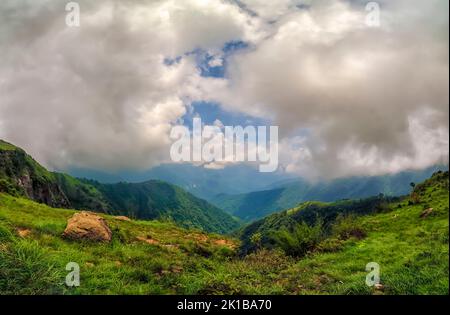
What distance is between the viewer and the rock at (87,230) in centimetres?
1351

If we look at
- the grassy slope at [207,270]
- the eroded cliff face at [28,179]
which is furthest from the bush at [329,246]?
the eroded cliff face at [28,179]

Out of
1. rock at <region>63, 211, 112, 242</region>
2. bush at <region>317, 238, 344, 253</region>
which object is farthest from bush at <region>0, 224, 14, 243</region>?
bush at <region>317, 238, 344, 253</region>

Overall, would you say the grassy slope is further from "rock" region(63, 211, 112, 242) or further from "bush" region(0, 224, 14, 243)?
"rock" region(63, 211, 112, 242)

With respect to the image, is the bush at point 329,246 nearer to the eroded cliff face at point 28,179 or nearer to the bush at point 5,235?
the bush at point 5,235

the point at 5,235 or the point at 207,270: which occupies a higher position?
the point at 5,235

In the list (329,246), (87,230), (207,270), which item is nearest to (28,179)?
(87,230)

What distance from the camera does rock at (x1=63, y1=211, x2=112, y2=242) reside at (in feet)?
44.3

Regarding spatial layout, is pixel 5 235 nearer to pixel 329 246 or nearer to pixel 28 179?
pixel 329 246

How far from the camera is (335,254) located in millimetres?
13289

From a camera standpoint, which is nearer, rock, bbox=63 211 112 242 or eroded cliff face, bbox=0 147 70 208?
rock, bbox=63 211 112 242

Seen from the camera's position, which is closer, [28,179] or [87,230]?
[87,230]

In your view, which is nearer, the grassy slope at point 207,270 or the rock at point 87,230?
the grassy slope at point 207,270

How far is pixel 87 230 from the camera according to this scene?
1391 cm
